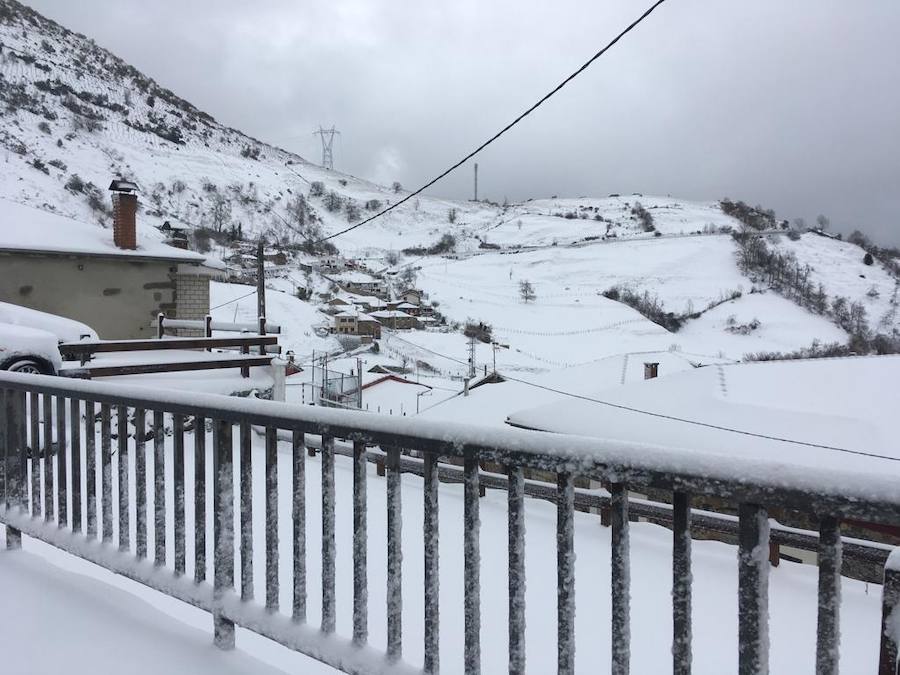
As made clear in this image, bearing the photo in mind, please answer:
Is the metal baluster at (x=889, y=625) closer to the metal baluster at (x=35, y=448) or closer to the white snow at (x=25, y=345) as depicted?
the metal baluster at (x=35, y=448)

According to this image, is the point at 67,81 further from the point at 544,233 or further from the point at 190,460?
the point at 190,460

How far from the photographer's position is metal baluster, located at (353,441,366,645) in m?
1.78

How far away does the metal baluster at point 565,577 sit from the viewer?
1.45 metres

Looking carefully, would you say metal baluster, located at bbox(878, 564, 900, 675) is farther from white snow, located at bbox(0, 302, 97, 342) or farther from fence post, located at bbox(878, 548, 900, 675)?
white snow, located at bbox(0, 302, 97, 342)

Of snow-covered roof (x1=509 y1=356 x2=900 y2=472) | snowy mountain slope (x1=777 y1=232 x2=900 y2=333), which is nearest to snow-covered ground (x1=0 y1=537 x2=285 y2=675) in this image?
snow-covered roof (x1=509 y1=356 x2=900 y2=472)

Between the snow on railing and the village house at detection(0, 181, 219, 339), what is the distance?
1231 centimetres

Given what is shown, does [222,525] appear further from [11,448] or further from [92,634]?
[11,448]

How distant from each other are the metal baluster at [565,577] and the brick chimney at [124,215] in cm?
1565

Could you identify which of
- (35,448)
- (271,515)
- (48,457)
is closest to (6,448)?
(35,448)

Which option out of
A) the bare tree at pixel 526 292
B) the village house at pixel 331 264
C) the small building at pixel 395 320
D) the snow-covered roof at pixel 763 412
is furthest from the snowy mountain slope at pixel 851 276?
the snow-covered roof at pixel 763 412

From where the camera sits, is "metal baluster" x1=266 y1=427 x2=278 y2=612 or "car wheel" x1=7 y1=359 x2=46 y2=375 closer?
"metal baluster" x1=266 y1=427 x2=278 y2=612

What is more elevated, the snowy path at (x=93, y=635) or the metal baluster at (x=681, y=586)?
the metal baluster at (x=681, y=586)

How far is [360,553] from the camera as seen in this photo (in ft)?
6.02

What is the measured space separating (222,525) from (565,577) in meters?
1.33
